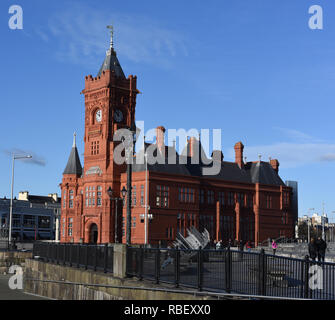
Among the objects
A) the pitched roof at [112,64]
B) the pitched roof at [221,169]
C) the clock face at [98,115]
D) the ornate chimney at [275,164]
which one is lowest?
the pitched roof at [221,169]

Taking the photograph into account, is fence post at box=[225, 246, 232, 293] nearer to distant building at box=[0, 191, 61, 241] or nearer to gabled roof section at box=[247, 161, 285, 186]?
gabled roof section at box=[247, 161, 285, 186]

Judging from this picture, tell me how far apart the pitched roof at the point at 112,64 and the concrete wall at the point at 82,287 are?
44040mm

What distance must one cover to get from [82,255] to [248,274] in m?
15.2

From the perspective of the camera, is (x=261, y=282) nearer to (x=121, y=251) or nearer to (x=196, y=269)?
(x=196, y=269)

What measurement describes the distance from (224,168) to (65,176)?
25005mm

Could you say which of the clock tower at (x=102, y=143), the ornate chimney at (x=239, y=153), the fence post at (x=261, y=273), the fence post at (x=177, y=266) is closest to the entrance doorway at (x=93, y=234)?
the clock tower at (x=102, y=143)

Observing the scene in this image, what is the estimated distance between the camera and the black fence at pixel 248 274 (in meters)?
13.8

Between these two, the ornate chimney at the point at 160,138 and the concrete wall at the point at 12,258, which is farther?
the ornate chimney at the point at 160,138

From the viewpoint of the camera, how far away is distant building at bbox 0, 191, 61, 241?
140 m

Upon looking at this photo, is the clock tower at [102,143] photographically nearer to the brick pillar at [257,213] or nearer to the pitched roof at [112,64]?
the pitched roof at [112,64]

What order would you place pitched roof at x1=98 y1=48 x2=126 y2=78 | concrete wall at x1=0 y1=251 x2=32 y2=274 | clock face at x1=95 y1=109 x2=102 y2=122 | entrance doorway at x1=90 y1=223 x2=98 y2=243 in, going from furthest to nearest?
pitched roof at x1=98 y1=48 x2=126 y2=78
clock face at x1=95 y1=109 x2=102 y2=122
entrance doorway at x1=90 y1=223 x2=98 y2=243
concrete wall at x1=0 y1=251 x2=32 y2=274

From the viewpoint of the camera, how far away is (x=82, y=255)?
28.6 metres

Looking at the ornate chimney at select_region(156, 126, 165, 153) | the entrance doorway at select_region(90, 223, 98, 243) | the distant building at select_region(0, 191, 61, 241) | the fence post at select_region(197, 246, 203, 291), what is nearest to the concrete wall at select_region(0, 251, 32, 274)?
the entrance doorway at select_region(90, 223, 98, 243)

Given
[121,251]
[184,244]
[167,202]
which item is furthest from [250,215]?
[121,251]
